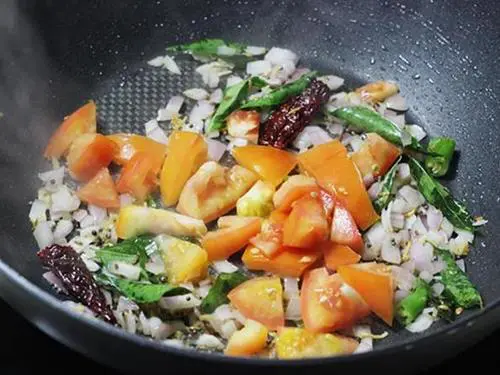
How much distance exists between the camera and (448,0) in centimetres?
208

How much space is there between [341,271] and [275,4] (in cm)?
86

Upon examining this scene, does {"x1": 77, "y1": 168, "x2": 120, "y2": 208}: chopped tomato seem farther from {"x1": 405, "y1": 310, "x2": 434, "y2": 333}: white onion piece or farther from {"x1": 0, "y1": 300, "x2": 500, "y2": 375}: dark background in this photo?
{"x1": 405, "y1": 310, "x2": 434, "y2": 333}: white onion piece

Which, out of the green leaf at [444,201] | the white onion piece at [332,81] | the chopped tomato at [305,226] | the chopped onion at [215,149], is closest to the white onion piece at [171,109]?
the chopped onion at [215,149]

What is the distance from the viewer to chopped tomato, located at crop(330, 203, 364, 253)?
67.6 inches

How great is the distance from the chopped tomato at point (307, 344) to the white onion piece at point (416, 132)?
634mm

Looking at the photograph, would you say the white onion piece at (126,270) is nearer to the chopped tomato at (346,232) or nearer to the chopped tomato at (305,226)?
the chopped tomato at (305,226)

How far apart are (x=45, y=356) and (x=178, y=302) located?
0.87 ft

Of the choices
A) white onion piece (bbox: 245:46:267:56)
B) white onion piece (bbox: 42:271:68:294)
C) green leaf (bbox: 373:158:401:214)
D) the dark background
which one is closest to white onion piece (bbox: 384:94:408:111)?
green leaf (bbox: 373:158:401:214)

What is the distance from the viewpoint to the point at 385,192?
1.84 meters

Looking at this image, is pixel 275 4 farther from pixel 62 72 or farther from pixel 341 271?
pixel 341 271

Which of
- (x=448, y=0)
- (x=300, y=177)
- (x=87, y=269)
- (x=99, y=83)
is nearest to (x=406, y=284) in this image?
(x=300, y=177)

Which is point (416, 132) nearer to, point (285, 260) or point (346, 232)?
point (346, 232)

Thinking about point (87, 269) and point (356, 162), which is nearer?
point (87, 269)

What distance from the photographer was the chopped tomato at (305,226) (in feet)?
5.46
